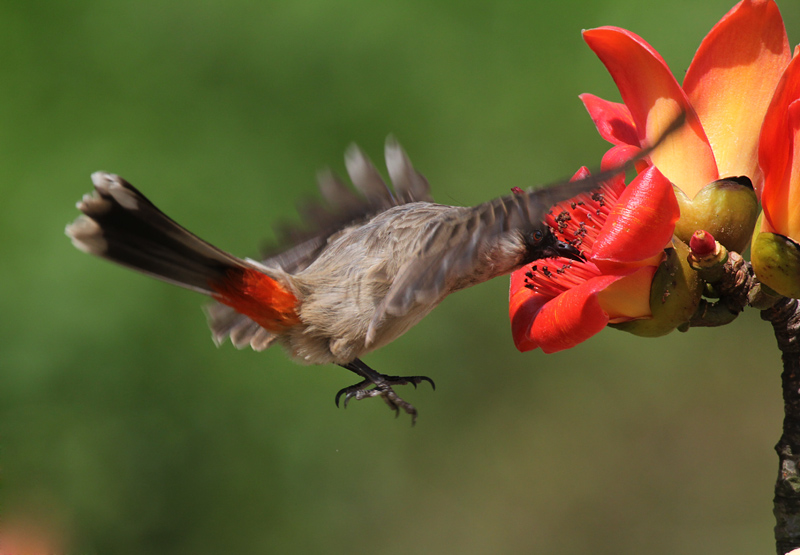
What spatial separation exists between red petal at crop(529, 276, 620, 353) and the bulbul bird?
27 cm

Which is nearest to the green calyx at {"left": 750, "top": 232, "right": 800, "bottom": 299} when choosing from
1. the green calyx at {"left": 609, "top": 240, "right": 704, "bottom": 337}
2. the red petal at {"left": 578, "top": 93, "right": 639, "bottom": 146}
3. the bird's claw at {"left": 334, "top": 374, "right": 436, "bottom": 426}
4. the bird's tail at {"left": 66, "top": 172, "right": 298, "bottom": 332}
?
the green calyx at {"left": 609, "top": 240, "right": 704, "bottom": 337}

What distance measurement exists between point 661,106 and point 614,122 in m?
0.21

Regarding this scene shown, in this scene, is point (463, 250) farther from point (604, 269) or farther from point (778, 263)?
point (778, 263)

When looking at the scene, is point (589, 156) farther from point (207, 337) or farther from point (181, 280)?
point (181, 280)

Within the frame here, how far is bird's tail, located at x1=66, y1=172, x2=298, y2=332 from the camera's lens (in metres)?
2.00

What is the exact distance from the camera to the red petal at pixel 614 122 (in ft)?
5.27

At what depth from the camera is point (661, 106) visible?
1.42 meters

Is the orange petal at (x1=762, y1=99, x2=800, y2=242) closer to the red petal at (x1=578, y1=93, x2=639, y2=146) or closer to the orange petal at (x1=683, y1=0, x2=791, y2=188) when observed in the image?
the orange petal at (x1=683, y1=0, x2=791, y2=188)

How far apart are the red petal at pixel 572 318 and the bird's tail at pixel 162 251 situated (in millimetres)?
958

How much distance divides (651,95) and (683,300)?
1.23 ft

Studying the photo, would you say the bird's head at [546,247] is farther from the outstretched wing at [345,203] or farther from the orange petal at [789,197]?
the outstretched wing at [345,203]

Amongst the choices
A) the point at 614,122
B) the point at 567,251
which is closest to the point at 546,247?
the point at 567,251

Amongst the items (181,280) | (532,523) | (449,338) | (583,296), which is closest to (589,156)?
(449,338)

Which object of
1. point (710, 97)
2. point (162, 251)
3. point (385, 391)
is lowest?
point (385, 391)
